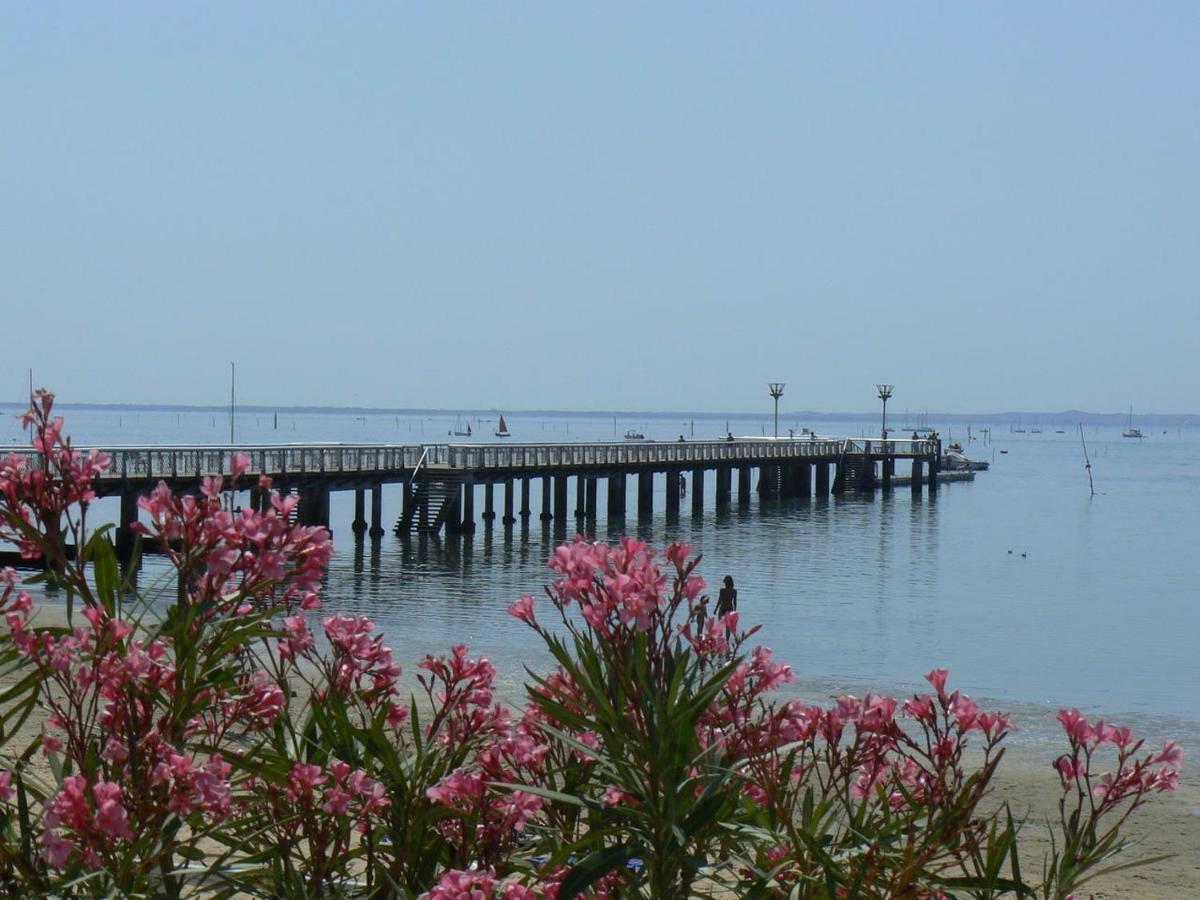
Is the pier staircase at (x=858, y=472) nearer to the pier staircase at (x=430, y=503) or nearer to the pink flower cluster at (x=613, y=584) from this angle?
the pier staircase at (x=430, y=503)

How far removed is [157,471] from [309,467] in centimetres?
597

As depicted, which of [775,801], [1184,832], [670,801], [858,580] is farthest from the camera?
[858,580]

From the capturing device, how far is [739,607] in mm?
33531

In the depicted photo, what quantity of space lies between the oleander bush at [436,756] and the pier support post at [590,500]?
5110 centimetres

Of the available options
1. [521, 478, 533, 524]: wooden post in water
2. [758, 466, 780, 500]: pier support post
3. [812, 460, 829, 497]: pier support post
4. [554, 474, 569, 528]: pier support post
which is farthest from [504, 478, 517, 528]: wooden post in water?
[812, 460, 829, 497]: pier support post

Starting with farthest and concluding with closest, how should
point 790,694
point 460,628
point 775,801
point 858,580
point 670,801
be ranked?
point 858,580 < point 460,628 < point 790,694 < point 775,801 < point 670,801

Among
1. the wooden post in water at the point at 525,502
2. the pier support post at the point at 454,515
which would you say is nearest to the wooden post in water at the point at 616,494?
the wooden post in water at the point at 525,502

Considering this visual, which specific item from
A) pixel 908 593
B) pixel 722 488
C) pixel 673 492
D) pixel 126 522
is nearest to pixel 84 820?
pixel 126 522

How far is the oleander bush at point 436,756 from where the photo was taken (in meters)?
3.59

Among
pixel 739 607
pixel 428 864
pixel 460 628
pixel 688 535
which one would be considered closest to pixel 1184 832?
pixel 428 864

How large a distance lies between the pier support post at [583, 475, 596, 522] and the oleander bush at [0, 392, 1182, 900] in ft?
168

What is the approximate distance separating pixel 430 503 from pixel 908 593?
15.9 metres

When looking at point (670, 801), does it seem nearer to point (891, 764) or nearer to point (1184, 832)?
point (891, 764)

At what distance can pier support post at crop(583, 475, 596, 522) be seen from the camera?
56.0 meters
